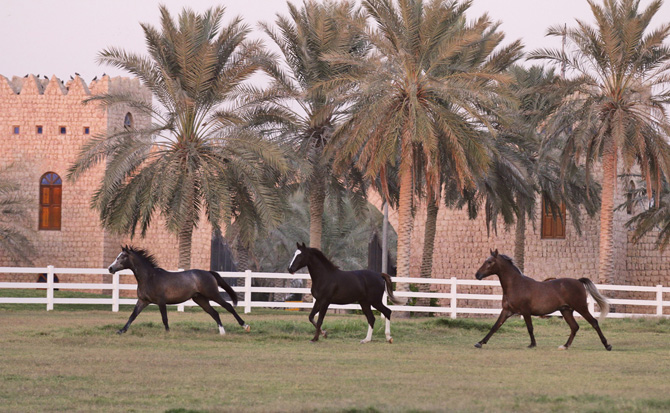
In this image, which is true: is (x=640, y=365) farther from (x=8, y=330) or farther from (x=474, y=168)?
(x=474, y=168)

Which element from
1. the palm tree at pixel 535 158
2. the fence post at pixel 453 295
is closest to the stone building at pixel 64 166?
the palm tree at pixel 535 158

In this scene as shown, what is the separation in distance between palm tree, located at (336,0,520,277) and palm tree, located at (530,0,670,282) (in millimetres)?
3003

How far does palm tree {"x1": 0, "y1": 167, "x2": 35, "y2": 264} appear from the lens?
1452 inches

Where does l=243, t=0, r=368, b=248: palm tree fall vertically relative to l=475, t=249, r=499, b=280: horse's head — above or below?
above

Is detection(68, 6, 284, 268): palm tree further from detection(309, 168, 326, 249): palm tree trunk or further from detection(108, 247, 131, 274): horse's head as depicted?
→ detection(108, 247, 131, 274): horse's head

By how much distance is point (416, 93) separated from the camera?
75.5 ft

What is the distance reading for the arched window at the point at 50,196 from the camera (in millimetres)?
41719

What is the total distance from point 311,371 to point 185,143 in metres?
15.2

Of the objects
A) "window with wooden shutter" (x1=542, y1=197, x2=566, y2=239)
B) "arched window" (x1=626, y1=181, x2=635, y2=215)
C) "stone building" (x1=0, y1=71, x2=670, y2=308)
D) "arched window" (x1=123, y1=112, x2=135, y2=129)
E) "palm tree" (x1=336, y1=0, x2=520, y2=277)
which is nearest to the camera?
"palm tree" (x1=336, y1=0, x2=520, y2=277)

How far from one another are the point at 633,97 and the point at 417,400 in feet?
62.9

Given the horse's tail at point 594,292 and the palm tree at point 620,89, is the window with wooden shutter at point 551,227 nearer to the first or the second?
the palm tree at point 620,89

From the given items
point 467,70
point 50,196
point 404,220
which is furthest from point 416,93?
point 50,196

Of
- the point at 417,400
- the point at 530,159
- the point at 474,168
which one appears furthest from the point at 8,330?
the point at 530,159

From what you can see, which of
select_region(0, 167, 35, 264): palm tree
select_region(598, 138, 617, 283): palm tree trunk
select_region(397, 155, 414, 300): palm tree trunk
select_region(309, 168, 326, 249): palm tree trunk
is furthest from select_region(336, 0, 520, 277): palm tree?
select_region(0, 167, 35, 264): palm tree
